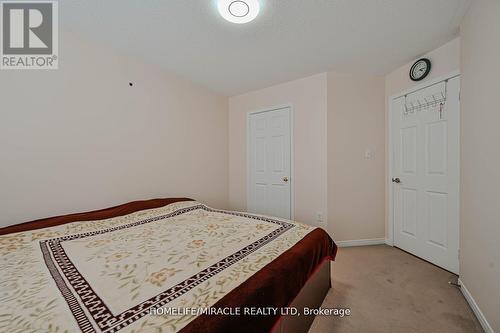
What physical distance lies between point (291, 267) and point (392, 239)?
224 centimetres

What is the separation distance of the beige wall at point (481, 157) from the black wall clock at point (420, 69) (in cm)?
52

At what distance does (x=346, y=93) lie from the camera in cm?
259

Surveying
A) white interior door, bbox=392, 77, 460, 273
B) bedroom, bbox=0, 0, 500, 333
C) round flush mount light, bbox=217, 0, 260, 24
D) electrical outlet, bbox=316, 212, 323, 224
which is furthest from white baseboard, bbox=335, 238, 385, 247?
round flush mount light, bbox=217, 0, 260, 24

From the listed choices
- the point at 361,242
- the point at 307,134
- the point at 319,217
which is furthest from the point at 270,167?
the point at 361,242

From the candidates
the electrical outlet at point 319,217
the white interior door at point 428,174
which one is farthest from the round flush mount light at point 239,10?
the electrical outlet at point 319,217

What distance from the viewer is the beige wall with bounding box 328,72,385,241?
2.57m

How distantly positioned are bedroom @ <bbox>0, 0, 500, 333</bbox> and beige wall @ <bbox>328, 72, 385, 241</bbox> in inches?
0.8

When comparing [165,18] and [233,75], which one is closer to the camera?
[165,18]

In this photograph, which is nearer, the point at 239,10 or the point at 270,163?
the point at 239,10

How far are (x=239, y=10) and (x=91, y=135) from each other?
1697mm

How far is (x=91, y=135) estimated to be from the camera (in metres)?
1.84

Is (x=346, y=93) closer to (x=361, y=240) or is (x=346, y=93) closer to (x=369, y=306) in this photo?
(x=361, y=240)

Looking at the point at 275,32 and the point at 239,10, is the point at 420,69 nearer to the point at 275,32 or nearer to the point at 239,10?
the point at 275,32

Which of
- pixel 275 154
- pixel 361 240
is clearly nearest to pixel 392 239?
pixel 361 240
